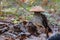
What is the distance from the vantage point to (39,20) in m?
3.69

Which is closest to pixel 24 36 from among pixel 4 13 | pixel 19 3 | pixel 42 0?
pixel 4 13

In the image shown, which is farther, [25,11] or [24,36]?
[25,11]

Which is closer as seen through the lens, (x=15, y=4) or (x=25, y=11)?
(x=25, y=11)

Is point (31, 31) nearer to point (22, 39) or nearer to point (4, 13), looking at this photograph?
point (22, 39)

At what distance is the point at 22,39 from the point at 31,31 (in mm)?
503

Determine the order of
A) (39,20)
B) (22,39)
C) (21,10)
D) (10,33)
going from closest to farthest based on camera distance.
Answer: (22,39) → (10,33) → (39,20) → (21,10)

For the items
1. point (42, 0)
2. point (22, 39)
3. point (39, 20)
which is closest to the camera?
point (22, 39)

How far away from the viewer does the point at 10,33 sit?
10.8 ft

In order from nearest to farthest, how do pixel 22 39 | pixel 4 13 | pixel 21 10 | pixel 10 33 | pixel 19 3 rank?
pixel 22 39
pixel 10 33
pixel 4 13
pixel 21 10
pixel 19 3

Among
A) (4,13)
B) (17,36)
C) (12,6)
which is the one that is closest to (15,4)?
(12,6)

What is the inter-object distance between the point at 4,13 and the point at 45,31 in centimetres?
205

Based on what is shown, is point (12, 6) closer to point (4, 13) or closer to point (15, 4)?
point (15, 4)

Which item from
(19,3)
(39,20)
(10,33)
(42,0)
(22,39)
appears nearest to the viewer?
(22,39)

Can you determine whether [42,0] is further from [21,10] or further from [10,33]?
[10,33]
